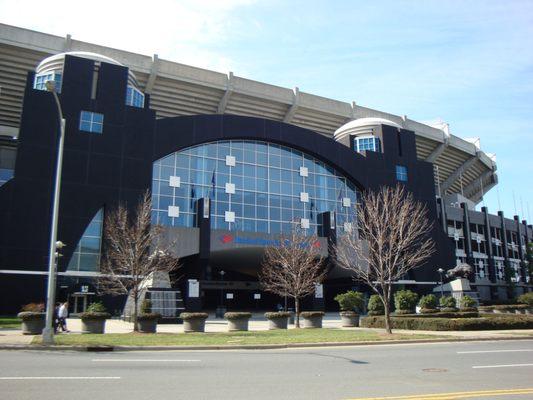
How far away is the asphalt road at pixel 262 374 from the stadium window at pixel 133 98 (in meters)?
35.4

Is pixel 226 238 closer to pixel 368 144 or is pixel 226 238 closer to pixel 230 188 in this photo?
pixel 230 188

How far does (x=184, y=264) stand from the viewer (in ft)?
160

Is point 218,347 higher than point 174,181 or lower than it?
lower

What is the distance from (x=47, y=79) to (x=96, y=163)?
31.4 ft

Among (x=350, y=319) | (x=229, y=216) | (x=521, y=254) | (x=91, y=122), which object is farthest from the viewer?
(x=521, y=254)

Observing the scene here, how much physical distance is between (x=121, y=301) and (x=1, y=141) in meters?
21.0

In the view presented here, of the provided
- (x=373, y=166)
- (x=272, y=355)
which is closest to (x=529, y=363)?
(x=272, y=355)

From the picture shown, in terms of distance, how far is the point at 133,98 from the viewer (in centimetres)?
4878

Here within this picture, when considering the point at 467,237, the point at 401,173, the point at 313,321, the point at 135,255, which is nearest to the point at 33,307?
the point at 135,255

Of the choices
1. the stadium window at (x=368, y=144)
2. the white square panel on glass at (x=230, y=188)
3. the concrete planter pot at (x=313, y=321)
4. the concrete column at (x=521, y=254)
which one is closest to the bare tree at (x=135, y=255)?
the white square panel on glass at (x=230, y=188)

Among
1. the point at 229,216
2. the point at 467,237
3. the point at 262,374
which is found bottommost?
the point at 262,374

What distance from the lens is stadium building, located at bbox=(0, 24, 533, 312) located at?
4084 cm

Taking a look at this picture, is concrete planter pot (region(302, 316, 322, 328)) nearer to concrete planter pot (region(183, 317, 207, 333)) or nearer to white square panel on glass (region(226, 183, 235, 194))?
concrete planter pot (region(183, 317, 207, 333))

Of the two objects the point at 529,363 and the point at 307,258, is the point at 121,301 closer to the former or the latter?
the point at 307,258
